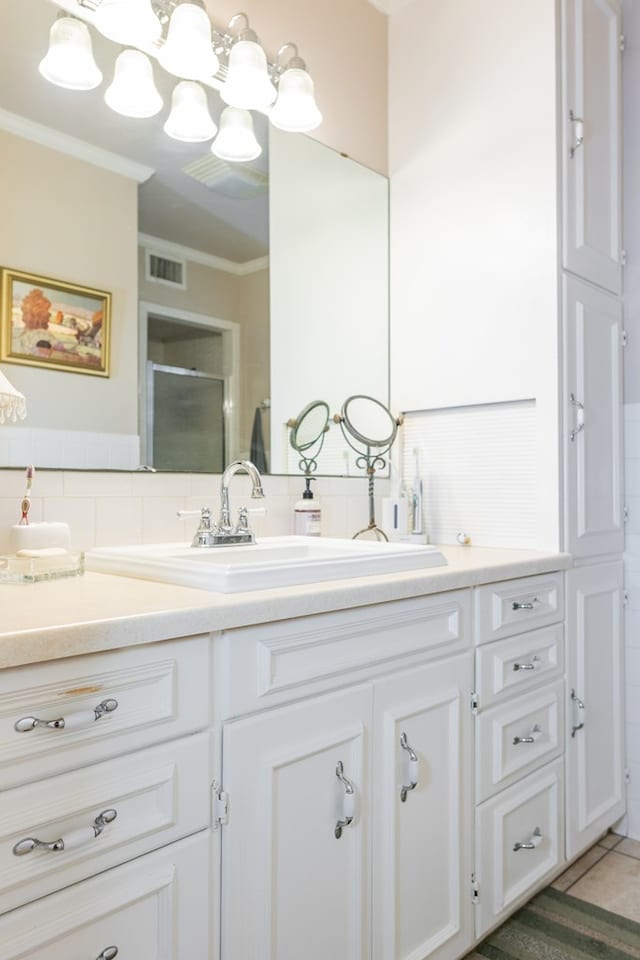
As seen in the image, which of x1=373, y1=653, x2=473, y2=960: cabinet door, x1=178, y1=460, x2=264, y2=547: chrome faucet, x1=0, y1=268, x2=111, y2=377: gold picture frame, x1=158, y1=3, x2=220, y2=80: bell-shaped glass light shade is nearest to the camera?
x1=373, y1=653, x2=473, y2=960: cabinet door

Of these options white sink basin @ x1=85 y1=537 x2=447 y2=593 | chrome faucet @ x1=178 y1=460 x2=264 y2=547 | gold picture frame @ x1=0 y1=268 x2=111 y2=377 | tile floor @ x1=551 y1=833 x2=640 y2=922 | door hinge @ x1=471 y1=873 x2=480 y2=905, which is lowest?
tile floor @ x1=551 y1=833 x2=640 y2=922

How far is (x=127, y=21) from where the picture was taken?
1.48 meters

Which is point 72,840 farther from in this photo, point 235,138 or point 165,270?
point 235,138

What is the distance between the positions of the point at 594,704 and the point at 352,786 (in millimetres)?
1033

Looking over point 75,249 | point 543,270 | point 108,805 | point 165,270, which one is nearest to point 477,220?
point 543,270

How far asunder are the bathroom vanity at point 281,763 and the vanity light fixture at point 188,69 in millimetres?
1104

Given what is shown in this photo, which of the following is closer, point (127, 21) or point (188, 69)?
point (127, 21)

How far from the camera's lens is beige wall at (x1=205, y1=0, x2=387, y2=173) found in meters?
1.90

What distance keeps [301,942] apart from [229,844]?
254mm

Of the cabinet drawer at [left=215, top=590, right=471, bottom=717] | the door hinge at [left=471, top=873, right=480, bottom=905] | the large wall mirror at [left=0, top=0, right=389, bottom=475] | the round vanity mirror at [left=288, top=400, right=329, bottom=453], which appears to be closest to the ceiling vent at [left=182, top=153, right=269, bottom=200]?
the large wall mirror at [left=0, top=0, right=389, bottom=475]

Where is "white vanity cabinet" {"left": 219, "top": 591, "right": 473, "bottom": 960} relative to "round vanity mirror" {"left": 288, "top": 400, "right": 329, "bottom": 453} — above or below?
below

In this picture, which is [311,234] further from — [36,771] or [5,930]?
[5,930]

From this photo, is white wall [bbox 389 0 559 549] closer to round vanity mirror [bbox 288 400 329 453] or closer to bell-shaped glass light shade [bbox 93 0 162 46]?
round vanity mirror [bbox 288 400 329 453]

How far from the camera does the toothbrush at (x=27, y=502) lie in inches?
50.3
